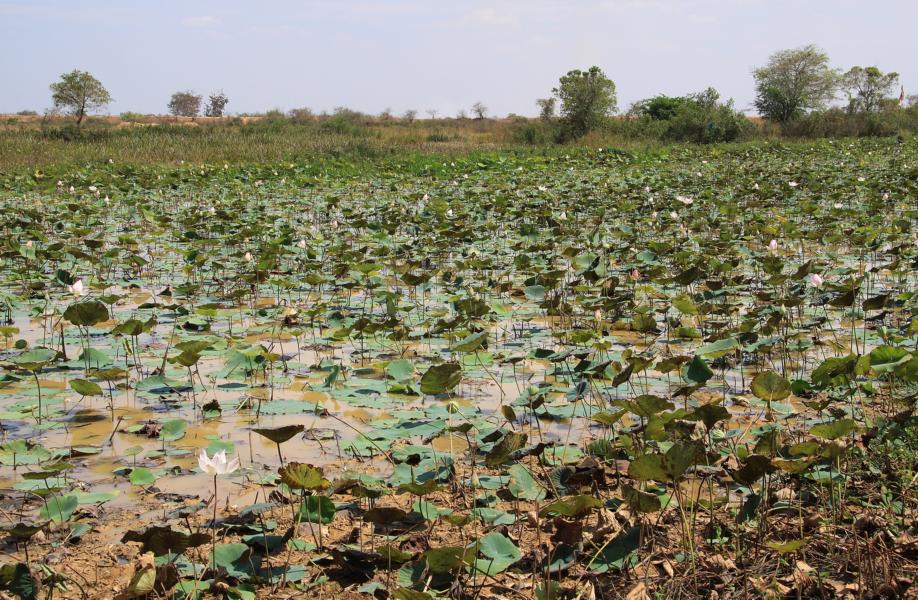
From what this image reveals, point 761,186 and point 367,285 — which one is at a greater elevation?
point 761,186

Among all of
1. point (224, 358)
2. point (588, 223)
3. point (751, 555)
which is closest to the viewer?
point (751, 555)

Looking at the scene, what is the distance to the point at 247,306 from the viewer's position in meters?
5.02

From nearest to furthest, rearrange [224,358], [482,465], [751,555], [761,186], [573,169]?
[751,555] < [482,465] < [224,358] < [761,186] < [573,169]

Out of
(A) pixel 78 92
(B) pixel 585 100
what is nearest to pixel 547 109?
(B) pixel 585 100

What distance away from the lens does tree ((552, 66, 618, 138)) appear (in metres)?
26.3

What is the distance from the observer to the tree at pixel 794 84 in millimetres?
33062

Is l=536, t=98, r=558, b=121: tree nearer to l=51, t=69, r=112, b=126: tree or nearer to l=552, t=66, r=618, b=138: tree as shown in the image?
l=552, t=66, r=618, b=138: tree

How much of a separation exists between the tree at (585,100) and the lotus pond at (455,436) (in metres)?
20.6

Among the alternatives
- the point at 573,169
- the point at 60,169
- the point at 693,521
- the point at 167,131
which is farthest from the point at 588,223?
the point at 167,131

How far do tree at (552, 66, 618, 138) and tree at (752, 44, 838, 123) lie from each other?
1014 centimetres

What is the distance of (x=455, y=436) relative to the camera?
300 centimetres

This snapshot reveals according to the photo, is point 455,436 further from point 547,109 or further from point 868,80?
point 868,80

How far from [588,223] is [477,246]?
6.63 ft

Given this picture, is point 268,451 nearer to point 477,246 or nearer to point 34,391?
point 34,391
